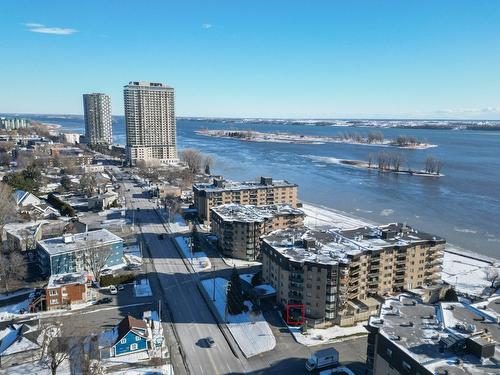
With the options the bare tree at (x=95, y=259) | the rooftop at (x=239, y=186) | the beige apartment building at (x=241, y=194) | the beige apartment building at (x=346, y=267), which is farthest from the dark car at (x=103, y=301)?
the rooftop at (x=239, y=186)

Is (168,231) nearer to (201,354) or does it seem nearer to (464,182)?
(201,354)

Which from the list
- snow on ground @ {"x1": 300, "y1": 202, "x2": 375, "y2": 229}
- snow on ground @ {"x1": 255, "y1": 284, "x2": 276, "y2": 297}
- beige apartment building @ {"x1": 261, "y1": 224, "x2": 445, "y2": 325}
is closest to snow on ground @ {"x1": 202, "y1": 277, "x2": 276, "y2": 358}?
snow on ground @ {"x1": 255, "y1": 284, "x2": 276, "y2": 297}

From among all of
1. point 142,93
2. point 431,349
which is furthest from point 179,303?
point 142,93

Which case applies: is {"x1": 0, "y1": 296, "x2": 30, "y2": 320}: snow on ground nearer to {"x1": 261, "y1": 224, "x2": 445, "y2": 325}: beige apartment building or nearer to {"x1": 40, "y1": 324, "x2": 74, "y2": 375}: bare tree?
{"x1": 40, "y1": 324, "x2": 74, "y2": 375}: bare tree

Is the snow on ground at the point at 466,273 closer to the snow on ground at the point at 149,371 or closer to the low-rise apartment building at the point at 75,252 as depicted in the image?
the snow on ground at the point at 149,371

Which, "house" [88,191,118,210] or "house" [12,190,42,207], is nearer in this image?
"house" [12,190,42,207]
